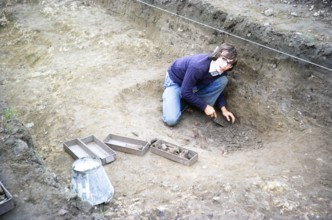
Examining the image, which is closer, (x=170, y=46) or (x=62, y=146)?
(x=62, y=146)

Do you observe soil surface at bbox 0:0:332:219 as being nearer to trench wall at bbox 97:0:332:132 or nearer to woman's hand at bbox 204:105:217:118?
trench wall at bbox 97:0:332:132

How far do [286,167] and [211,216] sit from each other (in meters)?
1.14

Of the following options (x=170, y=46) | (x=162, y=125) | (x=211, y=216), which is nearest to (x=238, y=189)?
(x=211, y=216)

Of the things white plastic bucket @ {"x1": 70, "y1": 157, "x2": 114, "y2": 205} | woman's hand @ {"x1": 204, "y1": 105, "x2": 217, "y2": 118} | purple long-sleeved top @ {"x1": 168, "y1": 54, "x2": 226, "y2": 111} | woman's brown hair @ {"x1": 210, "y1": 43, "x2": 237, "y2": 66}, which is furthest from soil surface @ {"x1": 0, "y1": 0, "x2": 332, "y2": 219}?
woman's brown hair @ {"x1": 210, "y1": 43, "x2": 237, "y2": 66}

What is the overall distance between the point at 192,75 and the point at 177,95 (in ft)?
1.51

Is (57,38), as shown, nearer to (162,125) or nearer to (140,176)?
(162,125)

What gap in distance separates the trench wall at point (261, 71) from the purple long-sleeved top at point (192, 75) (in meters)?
0.38

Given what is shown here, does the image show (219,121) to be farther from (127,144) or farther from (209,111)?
(127,144)

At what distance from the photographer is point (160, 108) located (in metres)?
5.31

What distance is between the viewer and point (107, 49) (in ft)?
20.9

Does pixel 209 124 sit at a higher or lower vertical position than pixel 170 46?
lower

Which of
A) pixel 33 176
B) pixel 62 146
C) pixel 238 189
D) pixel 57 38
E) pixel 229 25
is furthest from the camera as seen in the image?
pixel 57 38

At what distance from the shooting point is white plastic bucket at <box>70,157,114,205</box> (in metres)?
3.25

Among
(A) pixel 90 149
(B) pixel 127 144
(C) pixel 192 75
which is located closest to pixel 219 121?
(C) pixel 192 75
